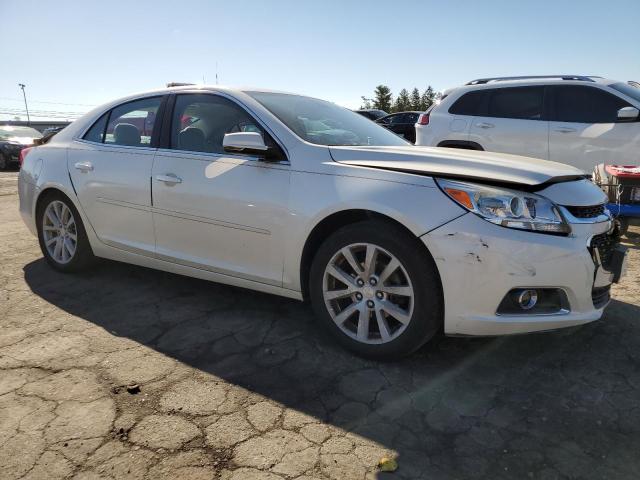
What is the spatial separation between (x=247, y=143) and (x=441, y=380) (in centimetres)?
175

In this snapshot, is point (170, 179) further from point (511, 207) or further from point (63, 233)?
point (511, 207)

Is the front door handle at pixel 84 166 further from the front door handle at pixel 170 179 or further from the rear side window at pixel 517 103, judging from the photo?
the rear side window at pixel 517 103

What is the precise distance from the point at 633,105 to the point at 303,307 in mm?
4888

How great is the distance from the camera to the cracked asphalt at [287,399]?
6.56ft

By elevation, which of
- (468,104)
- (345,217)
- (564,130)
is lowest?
(345,217)

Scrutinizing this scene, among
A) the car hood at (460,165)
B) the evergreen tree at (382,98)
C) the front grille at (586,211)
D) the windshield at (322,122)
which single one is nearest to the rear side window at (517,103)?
the windshield at (322,122)

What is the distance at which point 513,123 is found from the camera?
21.5 feet

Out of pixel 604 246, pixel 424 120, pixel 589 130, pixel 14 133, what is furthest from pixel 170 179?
pixel 14 133

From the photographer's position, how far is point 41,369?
9.00 feet

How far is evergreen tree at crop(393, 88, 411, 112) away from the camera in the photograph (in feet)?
208

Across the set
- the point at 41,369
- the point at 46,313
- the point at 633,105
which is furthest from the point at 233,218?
the point at 633,105

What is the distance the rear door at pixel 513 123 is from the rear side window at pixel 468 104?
0.07 metres

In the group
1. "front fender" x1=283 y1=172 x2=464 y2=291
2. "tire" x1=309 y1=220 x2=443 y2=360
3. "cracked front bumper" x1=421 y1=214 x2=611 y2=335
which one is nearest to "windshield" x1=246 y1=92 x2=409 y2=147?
"front fender" x1=283 y1=172 x2=464 y2=291

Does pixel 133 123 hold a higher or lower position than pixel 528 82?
lower
